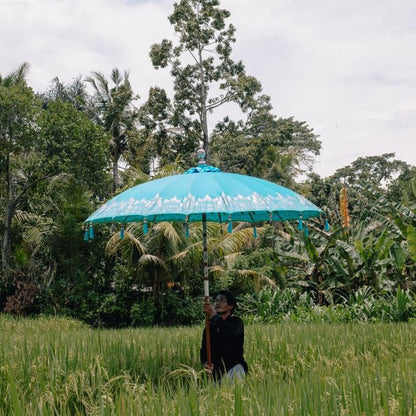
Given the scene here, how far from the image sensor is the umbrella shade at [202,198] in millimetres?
4703

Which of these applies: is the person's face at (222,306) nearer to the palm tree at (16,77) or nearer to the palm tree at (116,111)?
the palm tree at (16,77)

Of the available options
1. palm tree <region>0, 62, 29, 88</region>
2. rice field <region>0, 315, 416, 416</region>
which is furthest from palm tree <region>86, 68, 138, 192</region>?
rice field <region>0, 315, 416, 416</region>

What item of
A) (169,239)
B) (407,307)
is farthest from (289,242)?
(407,307)

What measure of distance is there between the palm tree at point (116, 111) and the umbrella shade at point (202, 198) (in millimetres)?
19394

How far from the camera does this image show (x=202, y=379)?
450 centimetres

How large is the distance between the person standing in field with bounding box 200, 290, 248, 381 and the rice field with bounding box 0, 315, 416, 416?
19cm

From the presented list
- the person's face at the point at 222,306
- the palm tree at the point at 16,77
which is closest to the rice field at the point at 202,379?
the person's face at the point at 222,306

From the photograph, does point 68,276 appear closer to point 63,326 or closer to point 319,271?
point 63,326

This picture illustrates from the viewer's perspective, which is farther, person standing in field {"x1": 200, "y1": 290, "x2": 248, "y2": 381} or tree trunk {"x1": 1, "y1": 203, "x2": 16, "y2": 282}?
tree trunk {"x1": 1, "y1": 203, "x2": 16, "y2": 282}

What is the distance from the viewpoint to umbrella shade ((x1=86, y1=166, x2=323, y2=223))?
470 centimetres

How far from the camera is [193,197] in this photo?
4758 mm

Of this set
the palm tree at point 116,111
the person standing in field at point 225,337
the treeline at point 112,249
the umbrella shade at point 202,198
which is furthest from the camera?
the palm tree at point 116,111

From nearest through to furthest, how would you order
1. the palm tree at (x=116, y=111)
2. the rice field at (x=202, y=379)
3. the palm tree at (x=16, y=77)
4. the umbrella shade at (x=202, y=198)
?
the rice field at (x=202, y=379), the umbrella shade at (x=202, y=198), the palm tree at (x=16, y=77), the palm tree at (x=116, y=111)

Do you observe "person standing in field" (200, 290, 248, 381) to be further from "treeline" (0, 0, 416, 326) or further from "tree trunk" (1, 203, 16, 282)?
"tree trunk" (1, 203, 16, 282)
